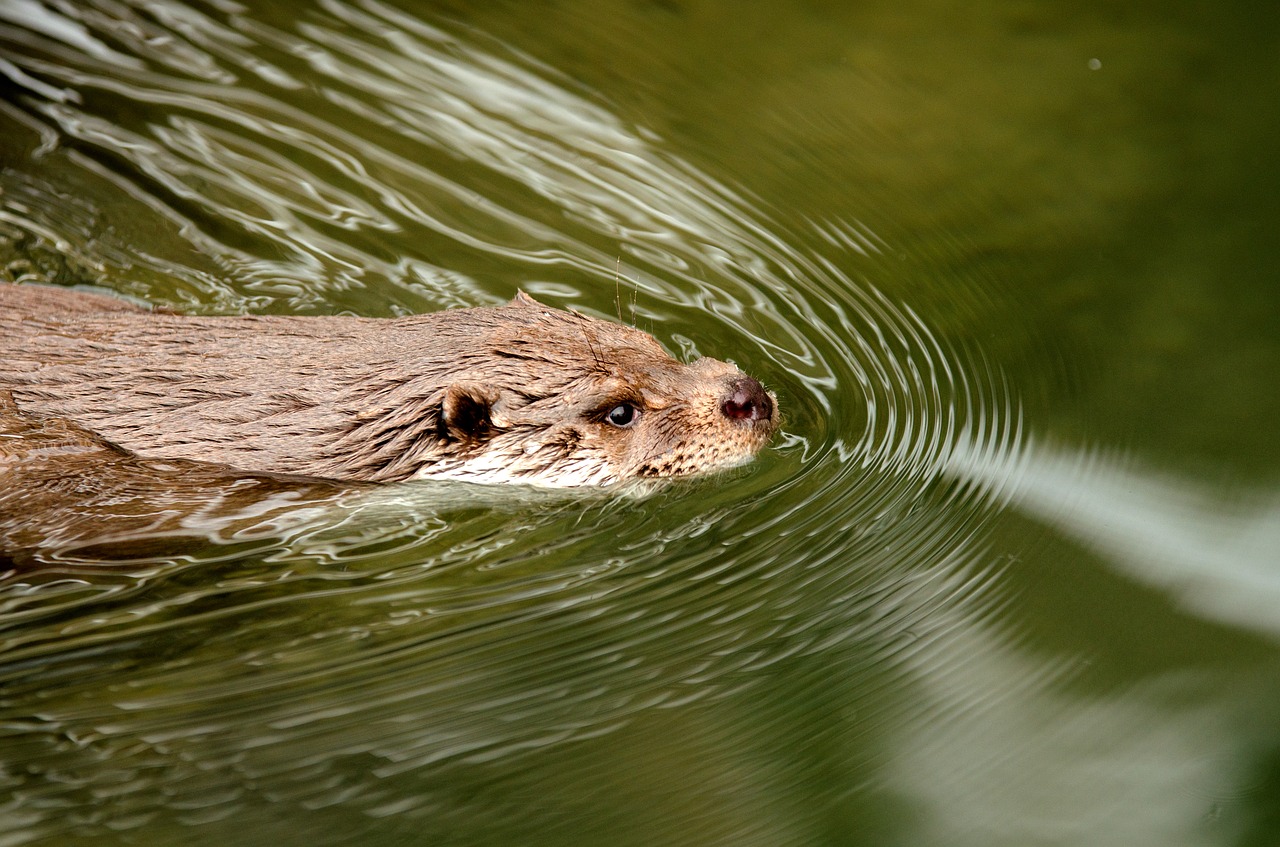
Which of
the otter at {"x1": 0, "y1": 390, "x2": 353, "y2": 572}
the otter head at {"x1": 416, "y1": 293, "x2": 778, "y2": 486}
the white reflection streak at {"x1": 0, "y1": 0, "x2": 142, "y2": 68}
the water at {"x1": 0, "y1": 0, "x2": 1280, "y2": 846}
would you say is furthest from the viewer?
the white reflection streak at {"x1": 0, "y1": 0, "x2": 142, "y2": 68}

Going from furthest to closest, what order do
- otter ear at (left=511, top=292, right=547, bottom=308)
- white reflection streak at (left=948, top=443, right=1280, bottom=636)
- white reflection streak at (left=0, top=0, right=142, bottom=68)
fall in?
white reflection streak at (left=0, top=0, right=142, bottom=68), otter ear at (left=511, top=292, right=547, bottom=308), white reflection streak at (left=948, top=443, right=1280, bottom=636)

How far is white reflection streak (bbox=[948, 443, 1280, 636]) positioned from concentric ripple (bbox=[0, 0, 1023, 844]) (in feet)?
0.44

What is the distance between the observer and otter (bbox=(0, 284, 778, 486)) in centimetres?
355

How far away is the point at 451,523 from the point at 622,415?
1.93 feet

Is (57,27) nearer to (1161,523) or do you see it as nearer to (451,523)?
(451,523)

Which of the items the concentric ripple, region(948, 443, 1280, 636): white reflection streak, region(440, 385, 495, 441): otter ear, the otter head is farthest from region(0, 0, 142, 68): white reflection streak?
region(948, 443, 1280, 636): white reflection streak

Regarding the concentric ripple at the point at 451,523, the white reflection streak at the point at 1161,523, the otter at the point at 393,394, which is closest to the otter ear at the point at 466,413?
the otter at the point at 393,394

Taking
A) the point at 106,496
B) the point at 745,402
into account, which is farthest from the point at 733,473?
the point at 106,496

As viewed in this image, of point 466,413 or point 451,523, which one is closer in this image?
point 466,413

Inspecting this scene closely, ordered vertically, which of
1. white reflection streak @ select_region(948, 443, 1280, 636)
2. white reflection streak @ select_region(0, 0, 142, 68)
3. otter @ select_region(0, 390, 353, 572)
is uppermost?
white reflection streak @ select_region(948, 443, 1280, 636)

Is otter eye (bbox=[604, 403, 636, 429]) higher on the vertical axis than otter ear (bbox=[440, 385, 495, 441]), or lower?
higher

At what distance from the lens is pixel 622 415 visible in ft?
12.5

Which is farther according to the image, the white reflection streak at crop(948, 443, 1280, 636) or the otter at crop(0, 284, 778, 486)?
the otter at crop(0, 284, 778, 486)

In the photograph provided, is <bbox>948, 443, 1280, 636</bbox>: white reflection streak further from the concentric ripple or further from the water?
the concentric ripple
